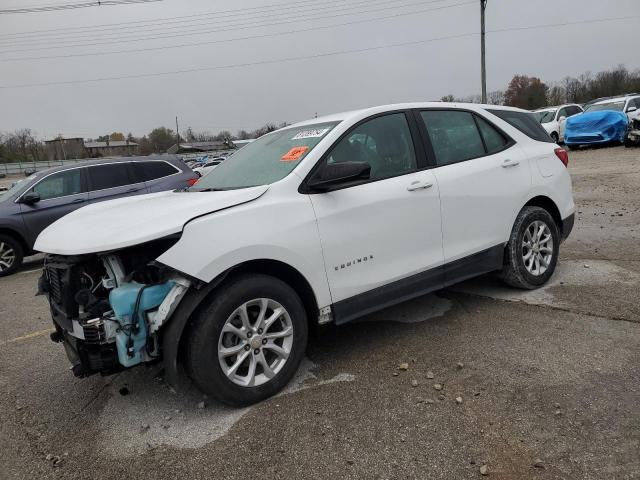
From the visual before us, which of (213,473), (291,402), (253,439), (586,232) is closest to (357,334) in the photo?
(291,402)

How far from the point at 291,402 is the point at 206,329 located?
0.74m

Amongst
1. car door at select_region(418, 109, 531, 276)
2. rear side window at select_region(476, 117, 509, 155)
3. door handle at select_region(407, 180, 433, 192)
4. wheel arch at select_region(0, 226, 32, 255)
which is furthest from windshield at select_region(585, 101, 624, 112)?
wheel arch at select_region(0, 226, 32, 255)

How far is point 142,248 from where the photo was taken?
9.52 feet

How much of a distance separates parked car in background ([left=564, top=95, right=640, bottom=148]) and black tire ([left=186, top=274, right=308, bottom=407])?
18531 mm

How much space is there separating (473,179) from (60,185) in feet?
24.1

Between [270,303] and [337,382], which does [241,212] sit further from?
[337,382]

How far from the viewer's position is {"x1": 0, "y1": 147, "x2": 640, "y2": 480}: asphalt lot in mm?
2445

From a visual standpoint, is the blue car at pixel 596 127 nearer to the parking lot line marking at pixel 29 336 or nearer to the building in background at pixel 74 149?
the parking lot line marking at pixel 29 336

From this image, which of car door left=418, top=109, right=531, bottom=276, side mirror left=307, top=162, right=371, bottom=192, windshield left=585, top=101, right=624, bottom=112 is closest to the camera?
side mirror left=307, top=162, right=371, bottom=192

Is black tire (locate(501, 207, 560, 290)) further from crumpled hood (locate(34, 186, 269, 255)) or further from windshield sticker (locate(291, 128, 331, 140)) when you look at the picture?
crumpled hood (locate(34, 186, 269, 255))

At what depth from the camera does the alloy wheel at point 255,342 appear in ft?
9.47

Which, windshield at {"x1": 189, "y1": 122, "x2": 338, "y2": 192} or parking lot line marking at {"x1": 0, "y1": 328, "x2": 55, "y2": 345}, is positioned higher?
windshield at {"x1": 189, "y1": 122, "x2": 338, "y2": 192}

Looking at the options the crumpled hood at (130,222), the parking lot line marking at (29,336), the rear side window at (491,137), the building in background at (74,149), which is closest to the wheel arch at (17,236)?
the parking lot line marking at (29,336)

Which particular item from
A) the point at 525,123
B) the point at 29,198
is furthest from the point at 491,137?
the point at 29,198
